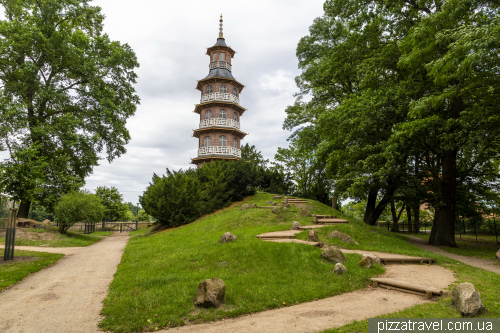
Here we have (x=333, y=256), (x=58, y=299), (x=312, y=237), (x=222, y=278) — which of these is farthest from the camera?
(x=312, y=237)

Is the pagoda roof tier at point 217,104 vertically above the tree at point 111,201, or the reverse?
the pagoda roof tier at point 217,104

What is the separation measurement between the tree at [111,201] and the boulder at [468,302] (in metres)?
39.0

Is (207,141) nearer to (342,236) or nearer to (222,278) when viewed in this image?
(342,236)

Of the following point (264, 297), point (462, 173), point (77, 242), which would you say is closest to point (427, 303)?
point (264, 297)

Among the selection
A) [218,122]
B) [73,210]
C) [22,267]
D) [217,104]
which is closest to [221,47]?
[217,104]

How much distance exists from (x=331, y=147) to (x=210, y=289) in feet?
54.7

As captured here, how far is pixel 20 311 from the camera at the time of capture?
646 centimetres

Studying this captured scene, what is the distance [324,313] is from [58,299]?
6.57 m

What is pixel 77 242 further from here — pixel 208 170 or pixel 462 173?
pixel 462 173

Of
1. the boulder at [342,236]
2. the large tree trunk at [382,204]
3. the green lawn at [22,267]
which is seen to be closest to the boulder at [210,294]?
the green lawn at [22,267]

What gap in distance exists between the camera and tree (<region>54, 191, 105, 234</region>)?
20234 millimetres

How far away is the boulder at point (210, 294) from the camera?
6344mm

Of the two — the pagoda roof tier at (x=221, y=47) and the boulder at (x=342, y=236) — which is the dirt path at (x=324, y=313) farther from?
the pagoda roof tier at (x=221, y=47)

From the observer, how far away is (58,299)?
7.29 meters
